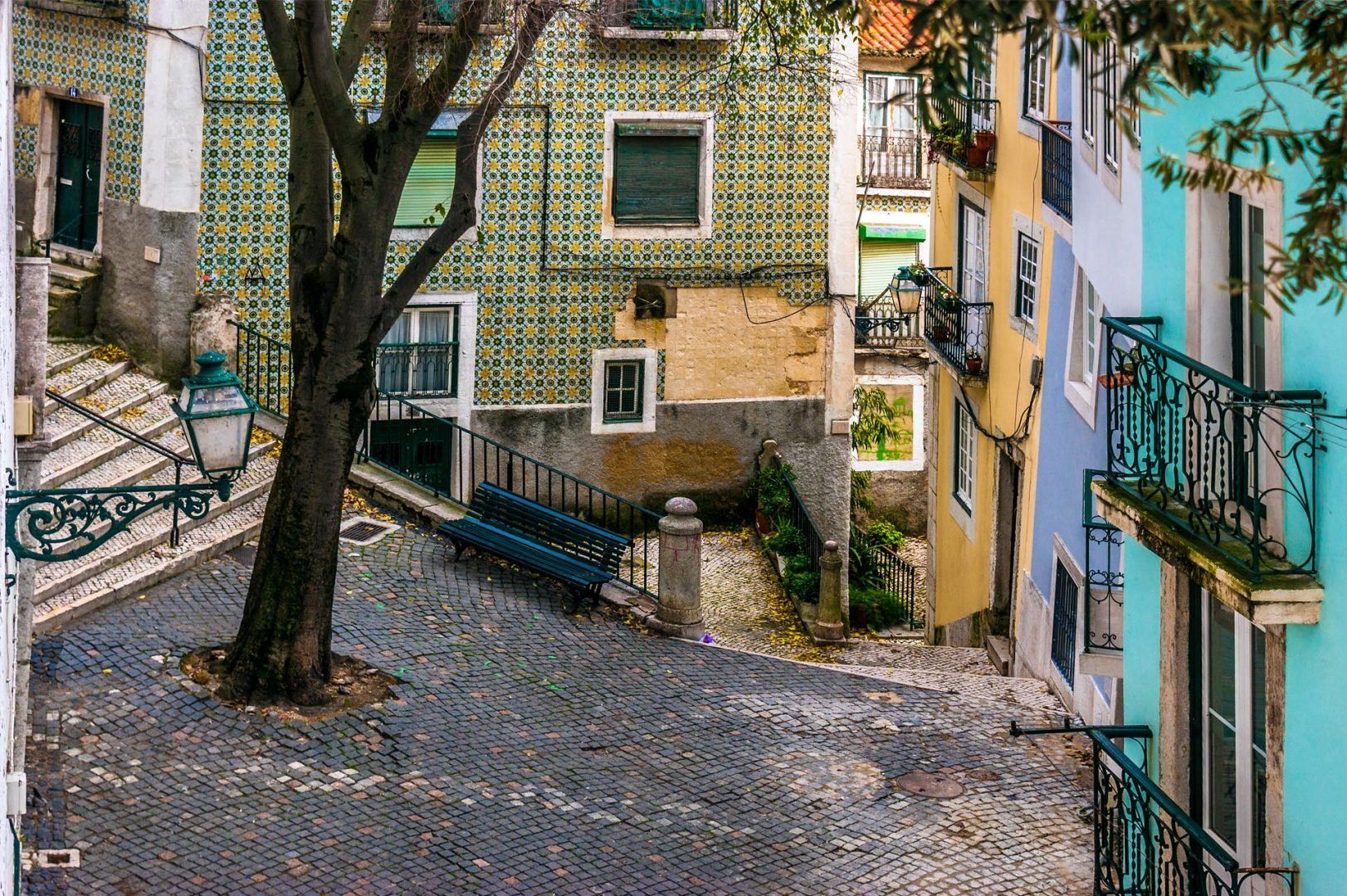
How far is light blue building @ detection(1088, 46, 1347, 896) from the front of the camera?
299 inches

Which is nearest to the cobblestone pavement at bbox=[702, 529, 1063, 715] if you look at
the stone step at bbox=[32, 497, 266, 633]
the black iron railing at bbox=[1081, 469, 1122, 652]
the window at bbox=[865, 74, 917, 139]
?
the black iron railing at bbox=[1081, 469, 1122, 652]

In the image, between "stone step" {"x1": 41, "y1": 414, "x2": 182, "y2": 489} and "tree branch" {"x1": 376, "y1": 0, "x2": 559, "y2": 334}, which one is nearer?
"tree branch" {"x1": 376, "y1": 0, "x2": 559, "y2": 334}

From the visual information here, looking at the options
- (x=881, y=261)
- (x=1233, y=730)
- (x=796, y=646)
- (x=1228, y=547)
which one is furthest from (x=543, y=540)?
(x=881, y=261)

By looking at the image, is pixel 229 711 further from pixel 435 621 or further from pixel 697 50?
pixel 697 50

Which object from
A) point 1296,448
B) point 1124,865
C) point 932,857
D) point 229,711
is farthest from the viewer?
point 229,711

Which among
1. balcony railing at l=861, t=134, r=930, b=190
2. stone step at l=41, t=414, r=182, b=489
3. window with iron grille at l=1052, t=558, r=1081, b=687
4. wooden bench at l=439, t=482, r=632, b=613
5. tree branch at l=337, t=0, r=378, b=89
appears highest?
balcony railing at l=861, t=134, r=930, b=190

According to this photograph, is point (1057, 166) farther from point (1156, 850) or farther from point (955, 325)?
point (1156, 850)

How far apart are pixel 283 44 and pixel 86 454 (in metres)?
5.28

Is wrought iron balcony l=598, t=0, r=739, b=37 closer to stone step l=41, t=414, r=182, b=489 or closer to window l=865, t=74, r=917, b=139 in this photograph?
stone step l=41, t=414, r=182, b=489

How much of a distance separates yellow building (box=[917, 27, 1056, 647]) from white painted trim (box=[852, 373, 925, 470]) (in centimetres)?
614

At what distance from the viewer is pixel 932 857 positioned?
11977 millimetres

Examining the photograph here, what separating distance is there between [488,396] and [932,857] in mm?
10172

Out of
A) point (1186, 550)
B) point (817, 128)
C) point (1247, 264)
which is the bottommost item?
point (1186, 550)

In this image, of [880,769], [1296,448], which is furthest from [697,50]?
[1296,448]
